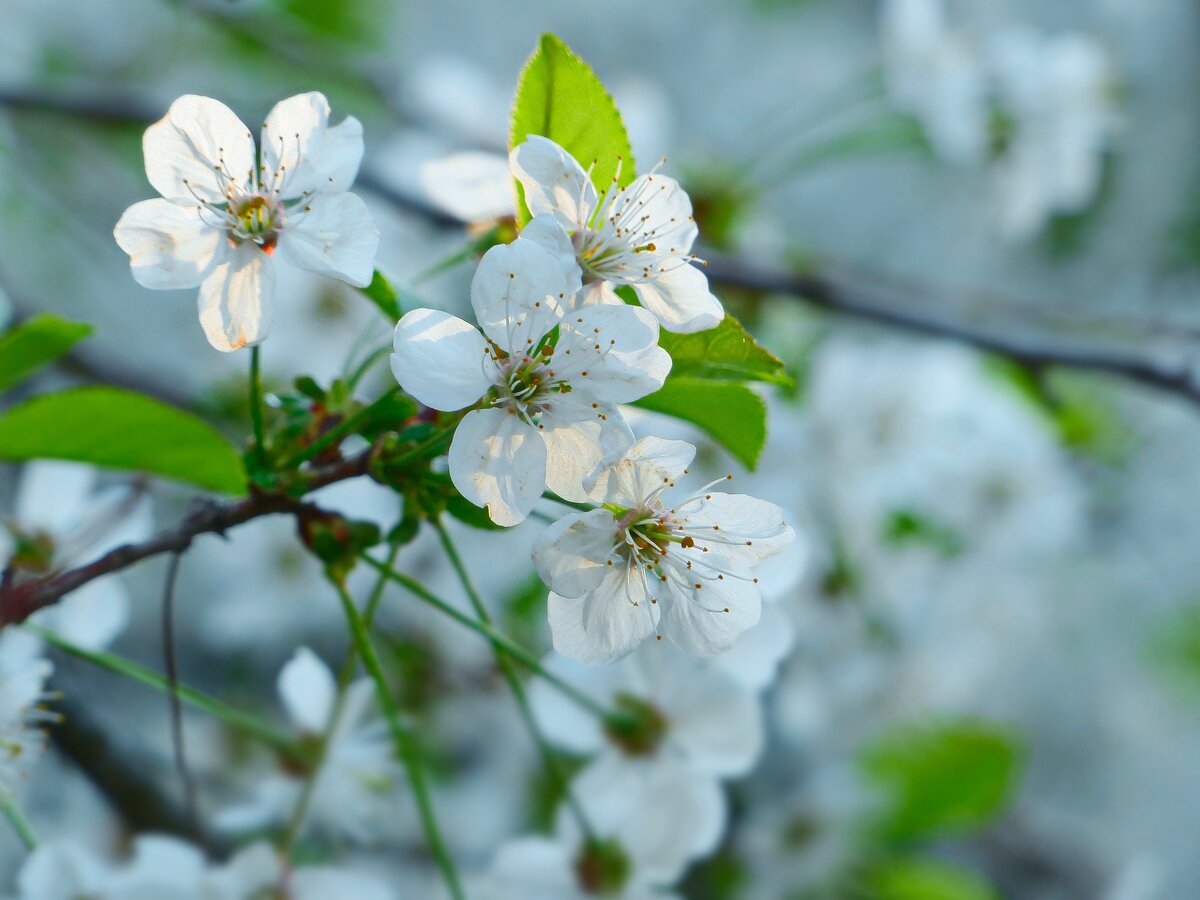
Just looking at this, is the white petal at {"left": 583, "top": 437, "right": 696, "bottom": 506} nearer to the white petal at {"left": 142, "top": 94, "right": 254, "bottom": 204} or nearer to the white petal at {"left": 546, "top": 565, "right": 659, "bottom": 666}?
the white petal at {"left": 546, "top": 565, "right": 659, "bottom": 666}

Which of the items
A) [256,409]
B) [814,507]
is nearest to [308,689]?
[256,409]

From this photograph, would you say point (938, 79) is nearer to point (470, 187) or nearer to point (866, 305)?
point (866, 305)

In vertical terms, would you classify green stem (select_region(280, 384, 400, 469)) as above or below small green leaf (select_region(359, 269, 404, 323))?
below

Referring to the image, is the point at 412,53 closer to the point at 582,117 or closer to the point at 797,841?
the point at 797,841

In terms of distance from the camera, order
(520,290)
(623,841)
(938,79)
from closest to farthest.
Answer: (520,290) → (623,841) → (938,79)

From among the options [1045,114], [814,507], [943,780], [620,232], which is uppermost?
[1045,114]

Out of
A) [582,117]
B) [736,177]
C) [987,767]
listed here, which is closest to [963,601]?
[987,767]

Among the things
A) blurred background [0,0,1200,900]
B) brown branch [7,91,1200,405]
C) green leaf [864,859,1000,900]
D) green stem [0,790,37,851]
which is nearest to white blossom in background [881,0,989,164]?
blurred background [0,0,1200,900]
